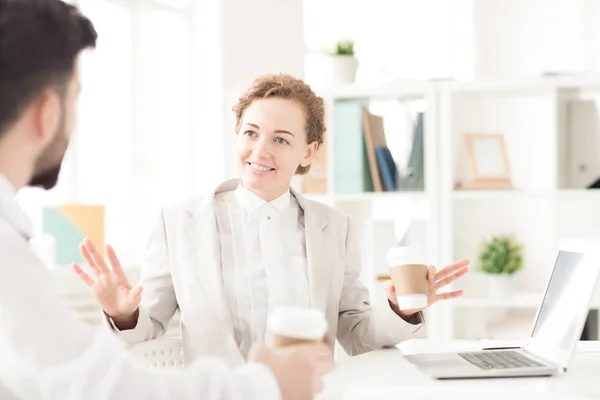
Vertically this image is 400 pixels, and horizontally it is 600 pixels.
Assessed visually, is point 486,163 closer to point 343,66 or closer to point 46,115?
point 343,66

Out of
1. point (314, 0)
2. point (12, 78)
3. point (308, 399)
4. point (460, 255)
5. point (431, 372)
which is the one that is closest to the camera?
point (12, 78)

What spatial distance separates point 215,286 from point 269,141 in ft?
1.06

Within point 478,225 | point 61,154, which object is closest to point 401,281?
point 61,154

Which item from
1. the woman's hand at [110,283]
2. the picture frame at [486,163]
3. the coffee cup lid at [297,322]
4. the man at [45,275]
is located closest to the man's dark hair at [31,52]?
the man at [45,275]

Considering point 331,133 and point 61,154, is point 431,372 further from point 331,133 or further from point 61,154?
point 331,133

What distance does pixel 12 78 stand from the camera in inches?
28.6

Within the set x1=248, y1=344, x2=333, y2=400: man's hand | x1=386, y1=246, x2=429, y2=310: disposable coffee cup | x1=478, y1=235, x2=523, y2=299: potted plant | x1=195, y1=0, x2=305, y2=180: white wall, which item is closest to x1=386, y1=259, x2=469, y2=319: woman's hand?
x1=386, y1=246, x2=429, y2=310: disposable coffee cup

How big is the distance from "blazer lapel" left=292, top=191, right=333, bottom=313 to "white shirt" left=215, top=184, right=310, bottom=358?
2 cm

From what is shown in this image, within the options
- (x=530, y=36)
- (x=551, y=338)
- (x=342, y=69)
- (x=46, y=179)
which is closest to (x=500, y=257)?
(x=342, y=69)

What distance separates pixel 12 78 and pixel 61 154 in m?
0.09

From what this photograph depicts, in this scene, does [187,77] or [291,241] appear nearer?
[291,241]

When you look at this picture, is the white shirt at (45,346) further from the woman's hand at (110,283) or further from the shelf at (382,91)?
the shelf at (382,91)

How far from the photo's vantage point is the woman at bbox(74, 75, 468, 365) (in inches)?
64.5

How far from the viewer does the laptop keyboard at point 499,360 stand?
141cm
